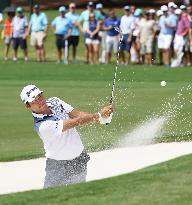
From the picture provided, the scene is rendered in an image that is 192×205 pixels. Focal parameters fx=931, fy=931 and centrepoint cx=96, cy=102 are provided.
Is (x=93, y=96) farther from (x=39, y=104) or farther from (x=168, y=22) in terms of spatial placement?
(x=39, y=104)

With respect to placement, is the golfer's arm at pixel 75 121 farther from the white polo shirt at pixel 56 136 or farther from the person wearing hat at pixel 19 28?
the person wearing hat at pixel 19 28

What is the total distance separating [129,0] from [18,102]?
29.0 metres

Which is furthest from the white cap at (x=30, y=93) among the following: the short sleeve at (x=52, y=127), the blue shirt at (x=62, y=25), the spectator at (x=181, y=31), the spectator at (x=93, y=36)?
the blue shirt at (x=62, y=25)

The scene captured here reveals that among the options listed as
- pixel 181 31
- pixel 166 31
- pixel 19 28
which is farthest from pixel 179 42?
pixel 19 28

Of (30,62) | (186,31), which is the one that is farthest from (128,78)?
(30,62)

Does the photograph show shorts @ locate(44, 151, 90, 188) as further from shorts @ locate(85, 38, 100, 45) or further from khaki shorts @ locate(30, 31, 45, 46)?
khaki shorts @ locate(30, 31, 45, 46)

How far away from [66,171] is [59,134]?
46cm

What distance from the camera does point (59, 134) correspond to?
A: 9.74 m

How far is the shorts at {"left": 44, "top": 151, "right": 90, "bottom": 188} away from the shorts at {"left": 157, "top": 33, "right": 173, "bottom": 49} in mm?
20617

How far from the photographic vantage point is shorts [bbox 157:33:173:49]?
1196 inches

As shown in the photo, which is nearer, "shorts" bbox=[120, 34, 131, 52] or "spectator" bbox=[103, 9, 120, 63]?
"shorts" bbox=[120, 34, 131, 52]

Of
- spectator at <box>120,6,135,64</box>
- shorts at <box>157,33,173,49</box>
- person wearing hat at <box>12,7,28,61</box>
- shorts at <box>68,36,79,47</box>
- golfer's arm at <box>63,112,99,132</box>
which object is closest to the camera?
golfer's arm at <box>63,112,99,132</box>

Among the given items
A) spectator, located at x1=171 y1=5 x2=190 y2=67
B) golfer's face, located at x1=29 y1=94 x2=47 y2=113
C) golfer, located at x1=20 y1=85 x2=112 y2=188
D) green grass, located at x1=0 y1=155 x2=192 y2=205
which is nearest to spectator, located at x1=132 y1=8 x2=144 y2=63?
spectator, located at x1=171 y1=5 x2=190 y2=67

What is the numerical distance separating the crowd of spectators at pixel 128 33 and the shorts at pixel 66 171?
19.8 m
